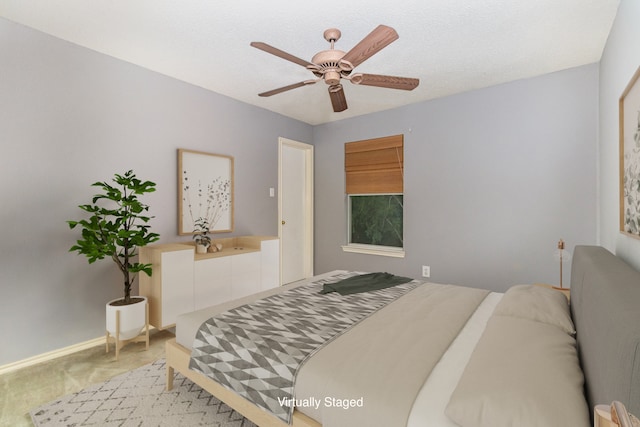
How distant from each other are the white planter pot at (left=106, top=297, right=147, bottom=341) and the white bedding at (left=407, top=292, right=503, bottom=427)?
2.26 m

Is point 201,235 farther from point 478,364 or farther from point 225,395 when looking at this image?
point 478,364

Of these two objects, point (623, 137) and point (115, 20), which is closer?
point (623, 137)

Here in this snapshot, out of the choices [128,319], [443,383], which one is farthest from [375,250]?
[443,383]

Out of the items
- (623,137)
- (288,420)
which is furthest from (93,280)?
(623,137)

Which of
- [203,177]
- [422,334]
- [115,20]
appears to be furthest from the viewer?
[203,177]

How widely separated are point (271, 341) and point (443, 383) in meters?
0.76

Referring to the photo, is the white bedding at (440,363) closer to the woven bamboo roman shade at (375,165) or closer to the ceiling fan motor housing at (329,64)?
the ceiling fan motor housing at (329,64)

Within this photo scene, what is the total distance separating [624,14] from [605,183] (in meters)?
1.27

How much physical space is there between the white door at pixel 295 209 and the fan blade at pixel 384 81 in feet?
7.58

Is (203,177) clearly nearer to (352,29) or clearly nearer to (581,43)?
(352,29)

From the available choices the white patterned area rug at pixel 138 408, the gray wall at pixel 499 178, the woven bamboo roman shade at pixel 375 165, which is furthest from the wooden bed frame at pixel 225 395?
the woven bamboo roman shade at pixel 375 165

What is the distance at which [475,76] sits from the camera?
306 centimetres

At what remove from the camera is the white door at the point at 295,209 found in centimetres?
448

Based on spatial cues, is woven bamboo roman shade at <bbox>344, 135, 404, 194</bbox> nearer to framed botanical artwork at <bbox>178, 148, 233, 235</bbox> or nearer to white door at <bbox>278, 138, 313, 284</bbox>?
white door at <bbox>278, 138, 313, 284</bbox>
